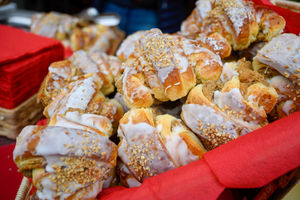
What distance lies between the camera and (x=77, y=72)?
116 centimetres

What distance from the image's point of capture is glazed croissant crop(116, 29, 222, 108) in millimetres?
879

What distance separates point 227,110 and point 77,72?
79 cm

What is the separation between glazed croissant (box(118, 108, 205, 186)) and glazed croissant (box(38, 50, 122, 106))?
37 cm

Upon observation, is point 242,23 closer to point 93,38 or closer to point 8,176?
point 8,176

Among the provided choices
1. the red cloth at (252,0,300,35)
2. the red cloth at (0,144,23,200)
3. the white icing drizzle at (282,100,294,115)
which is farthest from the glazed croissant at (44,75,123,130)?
the red cloth at (252,0,300,35)

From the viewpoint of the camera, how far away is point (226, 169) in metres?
0.73

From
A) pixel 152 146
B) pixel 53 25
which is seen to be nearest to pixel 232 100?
pixel 152 146

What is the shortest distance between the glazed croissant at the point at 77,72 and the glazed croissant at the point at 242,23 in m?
0.57

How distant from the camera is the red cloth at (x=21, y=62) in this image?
1320 millimetres

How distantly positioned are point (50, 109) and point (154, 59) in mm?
529

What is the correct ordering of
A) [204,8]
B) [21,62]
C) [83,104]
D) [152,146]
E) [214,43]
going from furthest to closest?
[21,62] → [204,8] → [214,43] → [83,104] → [152,146]

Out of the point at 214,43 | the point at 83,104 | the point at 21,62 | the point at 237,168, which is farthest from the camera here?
the point at 21,62

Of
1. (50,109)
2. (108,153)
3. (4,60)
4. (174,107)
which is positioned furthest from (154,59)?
(4,60)

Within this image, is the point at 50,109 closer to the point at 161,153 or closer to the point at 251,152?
the point at 161,153
